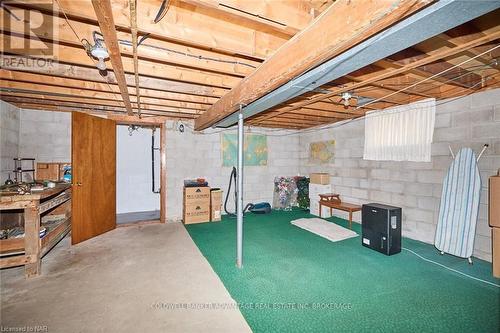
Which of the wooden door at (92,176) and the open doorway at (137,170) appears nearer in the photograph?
the wooden door at (92,176)

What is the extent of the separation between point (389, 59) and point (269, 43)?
1296 millimetres

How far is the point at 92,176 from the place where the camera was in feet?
13.8

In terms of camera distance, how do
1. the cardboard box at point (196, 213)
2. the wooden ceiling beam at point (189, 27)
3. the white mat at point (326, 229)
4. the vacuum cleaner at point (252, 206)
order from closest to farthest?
the wooden ceiling beam at point (189, 27), the white mat at point (326, 229), the cardboard box at point (196, 213), the vacuum cleaner at point (252, 206)

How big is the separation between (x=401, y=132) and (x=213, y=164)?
4278 millimetres

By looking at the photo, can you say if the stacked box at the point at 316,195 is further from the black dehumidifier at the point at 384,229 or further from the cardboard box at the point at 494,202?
the cardboard box at the point at 494,202

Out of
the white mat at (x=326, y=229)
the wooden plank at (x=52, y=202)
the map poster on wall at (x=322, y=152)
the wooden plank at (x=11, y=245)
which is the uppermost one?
the map poster on wall at (x=322, y=152)

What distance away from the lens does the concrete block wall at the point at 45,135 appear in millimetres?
4430

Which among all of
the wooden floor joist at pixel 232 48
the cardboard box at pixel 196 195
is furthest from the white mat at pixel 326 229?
the wooden floor joist at pixel 232 48

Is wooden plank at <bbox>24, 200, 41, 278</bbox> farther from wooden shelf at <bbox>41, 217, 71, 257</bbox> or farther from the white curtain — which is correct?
the white curtain

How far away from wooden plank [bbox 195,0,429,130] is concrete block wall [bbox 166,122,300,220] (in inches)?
139

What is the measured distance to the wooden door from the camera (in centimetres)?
390

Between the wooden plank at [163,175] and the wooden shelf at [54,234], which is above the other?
the wooden plank at [163,175]

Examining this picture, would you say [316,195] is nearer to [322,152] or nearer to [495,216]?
[322,152]

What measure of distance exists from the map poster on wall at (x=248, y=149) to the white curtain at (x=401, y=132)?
2800mm
